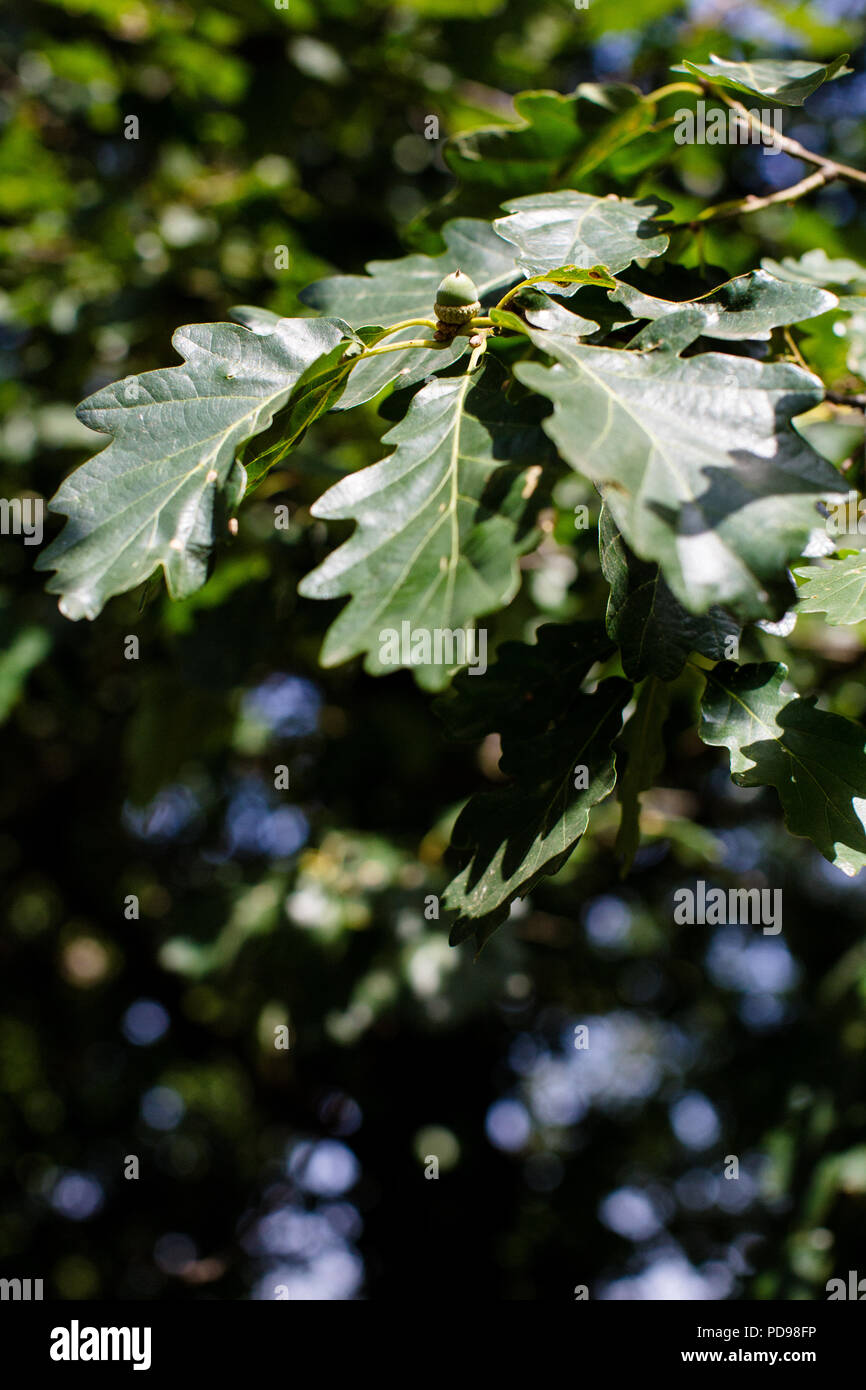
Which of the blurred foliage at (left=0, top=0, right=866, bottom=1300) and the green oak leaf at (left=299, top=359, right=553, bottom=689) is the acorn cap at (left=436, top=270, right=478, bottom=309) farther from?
the blurred foliage at (left=0, top=0, right=866, bottom=1300)

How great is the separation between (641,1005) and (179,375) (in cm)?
429

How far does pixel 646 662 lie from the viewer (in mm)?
969

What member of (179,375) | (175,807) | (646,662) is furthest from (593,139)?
(175,807)

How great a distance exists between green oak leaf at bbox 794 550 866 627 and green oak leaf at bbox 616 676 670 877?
203 mm

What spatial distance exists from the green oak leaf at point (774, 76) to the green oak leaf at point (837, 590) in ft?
1.79

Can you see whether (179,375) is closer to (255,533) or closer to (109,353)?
(255,533)

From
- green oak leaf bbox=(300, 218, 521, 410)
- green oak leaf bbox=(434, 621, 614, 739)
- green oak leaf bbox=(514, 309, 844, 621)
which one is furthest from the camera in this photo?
green oak leaf bbox=(300, 218, 521, 410)

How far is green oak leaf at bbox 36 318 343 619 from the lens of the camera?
0.93m

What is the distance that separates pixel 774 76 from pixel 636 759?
878mm

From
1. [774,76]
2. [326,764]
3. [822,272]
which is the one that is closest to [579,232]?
[774,76]

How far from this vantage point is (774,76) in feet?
4.25

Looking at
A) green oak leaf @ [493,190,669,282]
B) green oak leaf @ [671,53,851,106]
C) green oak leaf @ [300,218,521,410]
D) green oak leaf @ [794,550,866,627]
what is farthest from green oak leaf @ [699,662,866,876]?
green oak leaf @ [671,53,851,106]

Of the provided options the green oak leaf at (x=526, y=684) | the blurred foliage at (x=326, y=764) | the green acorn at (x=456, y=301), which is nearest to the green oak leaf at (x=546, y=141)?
the blurred foliage at (x=326, y=764)

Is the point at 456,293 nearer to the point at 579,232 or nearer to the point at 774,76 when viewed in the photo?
the point at 579,232
